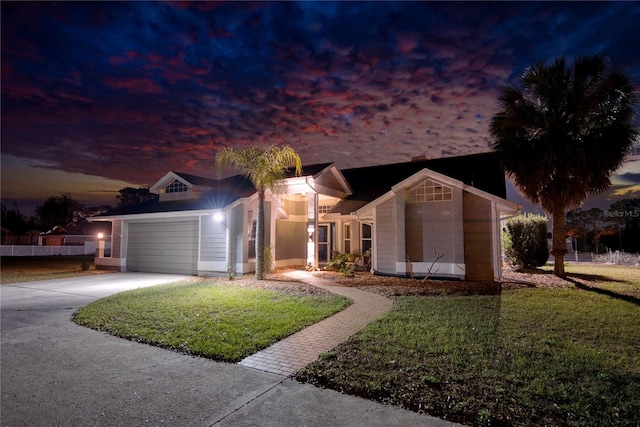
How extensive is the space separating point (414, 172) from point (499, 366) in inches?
592

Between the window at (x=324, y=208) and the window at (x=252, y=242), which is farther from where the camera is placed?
the window at (x=324, y=208)

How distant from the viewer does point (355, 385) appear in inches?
170

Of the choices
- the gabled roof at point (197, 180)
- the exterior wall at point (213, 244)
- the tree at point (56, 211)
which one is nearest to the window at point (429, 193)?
the exterior wall at point (213, 244)

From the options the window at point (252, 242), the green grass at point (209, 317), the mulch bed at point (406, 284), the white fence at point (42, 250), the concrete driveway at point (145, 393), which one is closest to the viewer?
the concrete driveway at point (145, 393)

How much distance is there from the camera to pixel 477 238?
13.3 meters

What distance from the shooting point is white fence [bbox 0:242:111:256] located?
34.6m

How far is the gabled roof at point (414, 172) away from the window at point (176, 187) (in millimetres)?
8145

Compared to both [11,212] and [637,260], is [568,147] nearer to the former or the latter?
[637,260]

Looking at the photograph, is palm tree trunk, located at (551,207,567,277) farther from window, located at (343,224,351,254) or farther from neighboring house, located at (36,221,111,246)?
neighboring house, located at (36,221,111,246)

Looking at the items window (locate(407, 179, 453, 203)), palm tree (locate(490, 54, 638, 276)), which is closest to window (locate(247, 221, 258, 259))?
window (locate(407, 179, 453, 203))

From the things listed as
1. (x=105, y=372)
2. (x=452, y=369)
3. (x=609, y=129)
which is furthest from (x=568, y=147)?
(x=105, y=372)

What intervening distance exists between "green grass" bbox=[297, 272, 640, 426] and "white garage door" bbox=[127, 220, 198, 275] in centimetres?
1152

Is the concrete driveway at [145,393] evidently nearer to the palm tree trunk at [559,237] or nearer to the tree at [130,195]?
the palm tree trunk at [559,237]

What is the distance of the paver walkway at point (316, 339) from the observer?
5137mm
